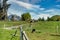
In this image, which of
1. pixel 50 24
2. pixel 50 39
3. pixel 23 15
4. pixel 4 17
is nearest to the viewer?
pixel 50 39

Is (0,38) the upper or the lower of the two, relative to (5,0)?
lower

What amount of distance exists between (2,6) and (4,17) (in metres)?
7.71

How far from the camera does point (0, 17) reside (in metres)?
97.4

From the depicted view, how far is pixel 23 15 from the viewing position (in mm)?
115875

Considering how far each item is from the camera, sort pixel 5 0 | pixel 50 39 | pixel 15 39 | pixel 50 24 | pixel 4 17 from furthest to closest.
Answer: pixel 5 0 → pixel 4 17 → pixel 50 24 → pixel 50 39 → pixel 15 39

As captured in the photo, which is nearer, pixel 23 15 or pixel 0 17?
pixel 0 17

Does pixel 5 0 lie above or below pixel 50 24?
above

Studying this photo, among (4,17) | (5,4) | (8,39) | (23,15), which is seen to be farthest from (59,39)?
(23,15)

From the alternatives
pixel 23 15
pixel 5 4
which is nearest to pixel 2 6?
pixel 5 4

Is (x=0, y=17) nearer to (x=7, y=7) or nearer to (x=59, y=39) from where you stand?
(x=7, y=7)

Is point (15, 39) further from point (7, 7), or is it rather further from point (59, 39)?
point (7, 7)

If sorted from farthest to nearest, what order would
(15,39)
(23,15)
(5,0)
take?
1. (23,15)
2. (5,0)
3. (15,39)

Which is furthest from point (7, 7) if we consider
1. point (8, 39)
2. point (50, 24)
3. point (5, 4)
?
point (8, 39)

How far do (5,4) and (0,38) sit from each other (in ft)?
259
